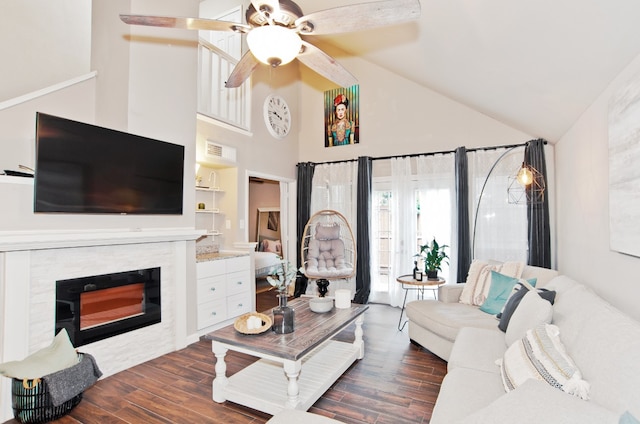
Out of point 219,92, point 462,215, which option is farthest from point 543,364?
point 219,92

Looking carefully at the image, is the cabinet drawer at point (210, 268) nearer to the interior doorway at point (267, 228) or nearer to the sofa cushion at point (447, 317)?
the interior doorway at point (267, 228)

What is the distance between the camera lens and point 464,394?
1623mm

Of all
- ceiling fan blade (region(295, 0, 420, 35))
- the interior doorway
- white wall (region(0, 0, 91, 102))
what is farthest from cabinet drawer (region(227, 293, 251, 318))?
ceiling fan blade (region(295, 0, 420, 35))

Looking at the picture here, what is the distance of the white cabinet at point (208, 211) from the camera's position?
4.35 m

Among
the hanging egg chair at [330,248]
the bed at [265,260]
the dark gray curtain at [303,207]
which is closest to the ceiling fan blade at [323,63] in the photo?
the hanging egg chair at [330,248]

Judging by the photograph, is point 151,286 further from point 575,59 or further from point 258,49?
point 575,59

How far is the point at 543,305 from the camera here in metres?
1.95

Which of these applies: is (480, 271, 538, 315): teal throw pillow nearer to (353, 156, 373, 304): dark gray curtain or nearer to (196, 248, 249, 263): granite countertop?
(353, 156, 373, 304): dark gray curtain

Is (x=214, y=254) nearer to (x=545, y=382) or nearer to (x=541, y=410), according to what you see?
(x=545, y=382)

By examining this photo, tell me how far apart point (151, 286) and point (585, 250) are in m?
3.94

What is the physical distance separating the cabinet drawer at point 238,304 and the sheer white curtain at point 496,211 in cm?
311

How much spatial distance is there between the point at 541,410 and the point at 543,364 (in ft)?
2.04

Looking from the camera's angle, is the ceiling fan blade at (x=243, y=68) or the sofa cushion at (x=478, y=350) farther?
the ceiling fan blade at (x=243, y=68)

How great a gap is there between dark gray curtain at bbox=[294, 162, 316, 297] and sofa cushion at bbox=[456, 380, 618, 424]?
464cm
